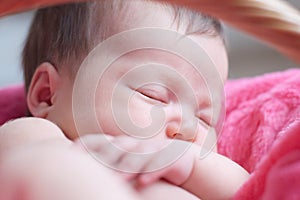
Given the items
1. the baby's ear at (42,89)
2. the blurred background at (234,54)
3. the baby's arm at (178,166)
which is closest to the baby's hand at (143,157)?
the baby's arm at (178,166)

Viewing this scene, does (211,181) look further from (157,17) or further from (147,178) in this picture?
(157,17)

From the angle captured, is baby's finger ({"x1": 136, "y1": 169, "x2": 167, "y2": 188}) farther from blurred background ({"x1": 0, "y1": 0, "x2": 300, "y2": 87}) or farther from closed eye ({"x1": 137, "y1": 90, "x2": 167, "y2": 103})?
blurred background ({"x1": 0, "y1": 0, "x2": 300, "y2": 87})

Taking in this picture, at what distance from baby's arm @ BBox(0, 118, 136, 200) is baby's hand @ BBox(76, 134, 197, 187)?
2 cm

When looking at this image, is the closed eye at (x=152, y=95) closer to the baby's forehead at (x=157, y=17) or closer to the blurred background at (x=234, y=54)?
the baby's forehead at (x=157, y=17)

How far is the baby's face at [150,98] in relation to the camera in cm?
62

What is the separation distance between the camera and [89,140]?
1.82 feet

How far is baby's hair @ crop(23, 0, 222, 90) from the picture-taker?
68 cm

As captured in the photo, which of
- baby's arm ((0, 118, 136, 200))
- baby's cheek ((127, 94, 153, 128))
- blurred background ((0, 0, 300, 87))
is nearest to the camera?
baby's arm ((0, 118, 136, 200))

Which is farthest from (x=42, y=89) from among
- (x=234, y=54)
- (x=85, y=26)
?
(x=234, y=54)

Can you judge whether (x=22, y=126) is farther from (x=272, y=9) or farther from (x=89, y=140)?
(x=272, y=9)

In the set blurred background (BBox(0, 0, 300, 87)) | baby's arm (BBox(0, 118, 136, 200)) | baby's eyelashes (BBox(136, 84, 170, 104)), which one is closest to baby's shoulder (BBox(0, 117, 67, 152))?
baby's arm (BBox(0, 118, 136, 200))

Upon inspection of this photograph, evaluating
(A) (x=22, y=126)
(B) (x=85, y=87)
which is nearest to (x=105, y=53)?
(B) (x=85, y=87)

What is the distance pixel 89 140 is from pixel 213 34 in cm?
22

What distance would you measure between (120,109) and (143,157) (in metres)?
0.09
